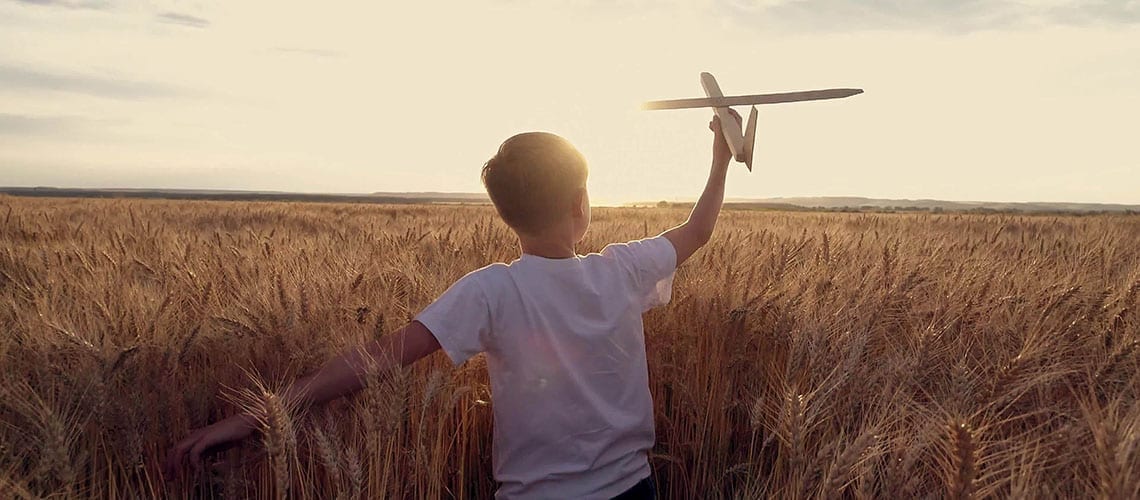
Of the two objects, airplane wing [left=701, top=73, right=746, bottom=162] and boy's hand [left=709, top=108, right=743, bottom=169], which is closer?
airplane wing [left=701, top=73, right=746, bottom=162]

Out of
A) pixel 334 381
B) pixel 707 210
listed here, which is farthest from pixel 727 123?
pixel 334 381

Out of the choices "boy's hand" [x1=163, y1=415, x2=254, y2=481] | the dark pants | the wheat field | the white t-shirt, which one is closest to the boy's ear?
the white t-shirt

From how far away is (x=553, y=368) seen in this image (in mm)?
1665

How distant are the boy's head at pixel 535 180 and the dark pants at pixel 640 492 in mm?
639

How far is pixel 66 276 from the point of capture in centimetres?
294

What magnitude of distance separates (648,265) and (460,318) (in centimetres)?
53

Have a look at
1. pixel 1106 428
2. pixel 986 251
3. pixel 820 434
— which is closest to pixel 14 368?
pixel 820 434

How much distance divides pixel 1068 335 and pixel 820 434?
50.2 inches

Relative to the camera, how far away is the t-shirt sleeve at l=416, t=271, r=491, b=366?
1558 millimetres

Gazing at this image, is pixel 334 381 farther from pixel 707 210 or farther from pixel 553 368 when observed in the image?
pixel 707 210

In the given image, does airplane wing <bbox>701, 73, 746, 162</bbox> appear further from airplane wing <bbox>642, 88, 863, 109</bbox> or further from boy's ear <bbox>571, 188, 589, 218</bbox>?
boy's ear <bbox>571, 188, 589, 218</bbox>

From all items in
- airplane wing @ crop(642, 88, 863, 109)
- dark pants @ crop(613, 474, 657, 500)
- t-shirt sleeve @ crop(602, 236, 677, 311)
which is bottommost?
dark pants @ crop(613, 474, 657, 500)

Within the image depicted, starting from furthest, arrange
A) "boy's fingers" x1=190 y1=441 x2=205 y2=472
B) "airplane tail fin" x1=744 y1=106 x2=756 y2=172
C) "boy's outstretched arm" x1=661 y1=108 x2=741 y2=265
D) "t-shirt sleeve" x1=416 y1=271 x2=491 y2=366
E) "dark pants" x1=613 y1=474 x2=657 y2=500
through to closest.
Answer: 1. "boy's outstretched arm" x1=661 y1=108 x2=741 y2=265
2. "airplane tail fin" x1=744 y1=106 x2=756 y2=172
3. "dark pants" x1=613 y1=474 x2=657 y2=500
4. "t-shirt sleeve" x1=416 y1=271 x2=491 y2=366
5. "boy's fingers" x1=190 y1=441 x2=205 y2=472

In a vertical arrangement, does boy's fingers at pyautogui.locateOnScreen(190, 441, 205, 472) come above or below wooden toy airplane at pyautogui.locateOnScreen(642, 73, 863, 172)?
below
